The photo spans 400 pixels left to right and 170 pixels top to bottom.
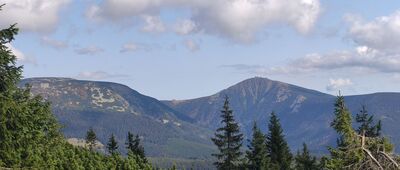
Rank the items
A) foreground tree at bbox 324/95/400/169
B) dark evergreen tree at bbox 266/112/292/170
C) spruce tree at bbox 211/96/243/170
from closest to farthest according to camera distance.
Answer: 1. foreground tree at bbox 324/95/400/169
2. spruce tree at bbox 211/96/243/170
3. dark evergreen tree at bbox 266/112/292/170

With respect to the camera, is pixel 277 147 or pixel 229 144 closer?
pixel 229 144

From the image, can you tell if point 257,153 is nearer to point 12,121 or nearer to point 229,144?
point 229,144

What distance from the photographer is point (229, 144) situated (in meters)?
60.6

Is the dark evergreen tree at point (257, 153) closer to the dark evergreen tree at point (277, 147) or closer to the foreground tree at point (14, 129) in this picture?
the dark evergreen tree at point (277, 147)

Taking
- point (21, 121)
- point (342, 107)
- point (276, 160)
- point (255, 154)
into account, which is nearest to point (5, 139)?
point (21, 121)

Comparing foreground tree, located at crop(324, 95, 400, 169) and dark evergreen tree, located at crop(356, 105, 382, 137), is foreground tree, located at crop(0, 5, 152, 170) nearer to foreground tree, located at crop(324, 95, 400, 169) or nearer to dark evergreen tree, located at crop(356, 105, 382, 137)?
foreground tree, located at crop(324, 95, 400, 169)

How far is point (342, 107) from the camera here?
17453 millimetres

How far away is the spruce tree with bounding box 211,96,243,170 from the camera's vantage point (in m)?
59.8

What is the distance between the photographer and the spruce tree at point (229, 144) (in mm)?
59812

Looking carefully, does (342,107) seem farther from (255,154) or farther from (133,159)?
(255,154)

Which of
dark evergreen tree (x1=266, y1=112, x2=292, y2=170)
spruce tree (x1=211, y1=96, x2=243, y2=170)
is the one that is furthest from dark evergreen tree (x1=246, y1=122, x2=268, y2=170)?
dark evergreen tree (x1=266, y1=112, x2=292, y2=170)

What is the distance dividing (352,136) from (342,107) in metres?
1.14

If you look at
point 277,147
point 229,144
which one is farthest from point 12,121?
point 277,147

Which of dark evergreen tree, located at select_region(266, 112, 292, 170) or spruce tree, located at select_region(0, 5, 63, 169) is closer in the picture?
spruce tree, located at select_region(0, 5, 63, 169)
